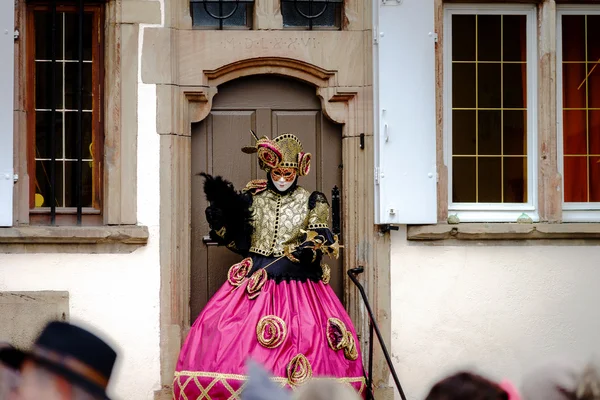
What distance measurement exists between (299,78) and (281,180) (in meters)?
1.15

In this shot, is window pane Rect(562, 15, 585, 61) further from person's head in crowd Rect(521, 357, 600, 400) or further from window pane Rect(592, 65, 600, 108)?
person's head in crowd Rect(521, 357, 600, 400)

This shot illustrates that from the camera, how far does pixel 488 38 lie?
8984 mm

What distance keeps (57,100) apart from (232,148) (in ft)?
4.19

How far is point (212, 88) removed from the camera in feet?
28.5

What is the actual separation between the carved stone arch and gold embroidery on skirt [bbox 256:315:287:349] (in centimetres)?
178

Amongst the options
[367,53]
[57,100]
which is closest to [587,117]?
[367,53]

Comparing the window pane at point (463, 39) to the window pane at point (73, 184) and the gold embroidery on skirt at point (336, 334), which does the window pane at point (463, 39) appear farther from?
the window pane at point (73, 184)

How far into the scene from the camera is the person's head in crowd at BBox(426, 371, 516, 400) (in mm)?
3119

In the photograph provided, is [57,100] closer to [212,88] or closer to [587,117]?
[212,88]

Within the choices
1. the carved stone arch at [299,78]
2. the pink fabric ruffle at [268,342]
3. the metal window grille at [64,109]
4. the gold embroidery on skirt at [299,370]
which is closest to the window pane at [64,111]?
the metal window grille at [64,109]

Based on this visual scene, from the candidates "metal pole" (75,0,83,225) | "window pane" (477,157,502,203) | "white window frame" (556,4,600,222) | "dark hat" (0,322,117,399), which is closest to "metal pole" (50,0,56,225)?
"metal pole" (75,0,83,225)

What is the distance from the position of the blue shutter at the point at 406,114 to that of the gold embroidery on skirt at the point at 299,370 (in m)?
1.48

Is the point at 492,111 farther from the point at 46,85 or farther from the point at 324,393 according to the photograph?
the point at 324,393

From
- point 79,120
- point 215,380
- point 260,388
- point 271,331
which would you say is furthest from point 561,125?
point 260,388
